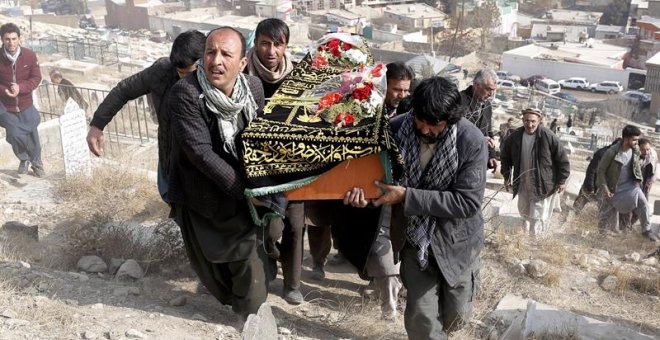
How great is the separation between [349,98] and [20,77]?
4.59 metres

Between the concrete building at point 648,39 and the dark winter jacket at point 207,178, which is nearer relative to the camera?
the dark winter jacket at point 207,178

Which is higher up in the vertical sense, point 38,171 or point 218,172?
point 218,172

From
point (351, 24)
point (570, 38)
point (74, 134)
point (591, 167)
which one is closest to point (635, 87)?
point (570, 38)

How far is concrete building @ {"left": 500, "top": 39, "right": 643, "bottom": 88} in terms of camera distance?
42.9m

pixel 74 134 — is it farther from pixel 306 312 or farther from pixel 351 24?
pixel 351 24

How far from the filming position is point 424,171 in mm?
3311

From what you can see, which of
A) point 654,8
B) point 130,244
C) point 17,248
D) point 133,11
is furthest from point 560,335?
point 654,8

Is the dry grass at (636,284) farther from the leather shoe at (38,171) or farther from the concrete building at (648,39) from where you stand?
the concrete building at (648,39)

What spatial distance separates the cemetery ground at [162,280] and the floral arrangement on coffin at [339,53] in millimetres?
1473

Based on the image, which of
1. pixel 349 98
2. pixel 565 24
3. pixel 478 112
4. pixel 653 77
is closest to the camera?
pixel 349 98

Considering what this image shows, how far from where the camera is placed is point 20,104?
22.9ft

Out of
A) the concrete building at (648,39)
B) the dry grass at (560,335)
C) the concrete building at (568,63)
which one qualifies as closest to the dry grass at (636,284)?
the dry grass at (560,335)

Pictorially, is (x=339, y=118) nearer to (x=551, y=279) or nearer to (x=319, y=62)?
(x=319, y=62)

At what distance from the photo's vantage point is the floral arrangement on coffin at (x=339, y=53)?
15.4ft
